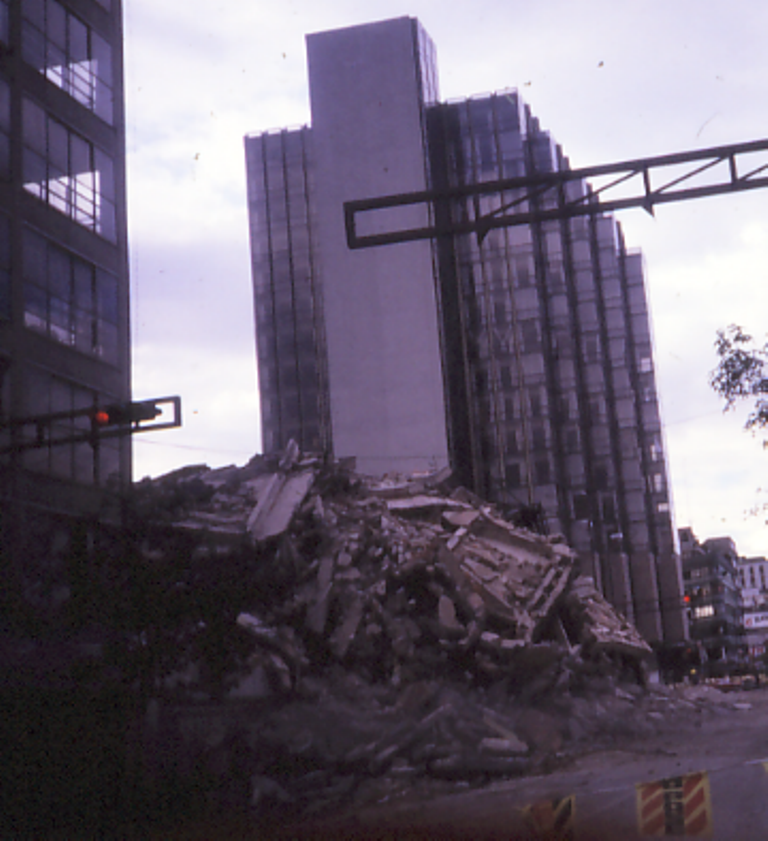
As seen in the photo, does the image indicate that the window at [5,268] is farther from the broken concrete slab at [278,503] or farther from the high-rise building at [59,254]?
the broken concrete slab at [278,503]

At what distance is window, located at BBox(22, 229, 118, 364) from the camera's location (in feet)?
71.5

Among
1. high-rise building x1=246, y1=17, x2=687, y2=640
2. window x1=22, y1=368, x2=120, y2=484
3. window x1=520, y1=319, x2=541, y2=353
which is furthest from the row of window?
window x1=520, y1=319, x2=541, y2=353

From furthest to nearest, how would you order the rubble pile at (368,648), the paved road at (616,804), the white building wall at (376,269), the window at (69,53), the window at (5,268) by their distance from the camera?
the white building wall at (376,269)
the window at (69,53)
the window at (5,268)
the rubble pile at (368,648)
the paved road at (616,804)

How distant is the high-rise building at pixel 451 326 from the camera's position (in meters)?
63.2

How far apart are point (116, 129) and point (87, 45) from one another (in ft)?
6.73

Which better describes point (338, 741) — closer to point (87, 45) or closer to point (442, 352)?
point (87, 45)

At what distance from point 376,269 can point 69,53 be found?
3959 centimetres

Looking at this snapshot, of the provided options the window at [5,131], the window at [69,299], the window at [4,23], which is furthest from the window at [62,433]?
the window at [4,23]

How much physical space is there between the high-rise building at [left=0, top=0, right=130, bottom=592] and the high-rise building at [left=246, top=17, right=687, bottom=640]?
36.2m

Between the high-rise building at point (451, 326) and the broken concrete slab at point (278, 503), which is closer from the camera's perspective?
the broken concrete slab at point (278, 503)

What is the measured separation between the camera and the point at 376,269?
208 feet

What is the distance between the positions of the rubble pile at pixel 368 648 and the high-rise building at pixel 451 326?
3572 cm

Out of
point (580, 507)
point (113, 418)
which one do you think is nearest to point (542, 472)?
point (580, 507)

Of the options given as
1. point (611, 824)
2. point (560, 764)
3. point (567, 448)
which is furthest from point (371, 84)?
point (611, 824)
